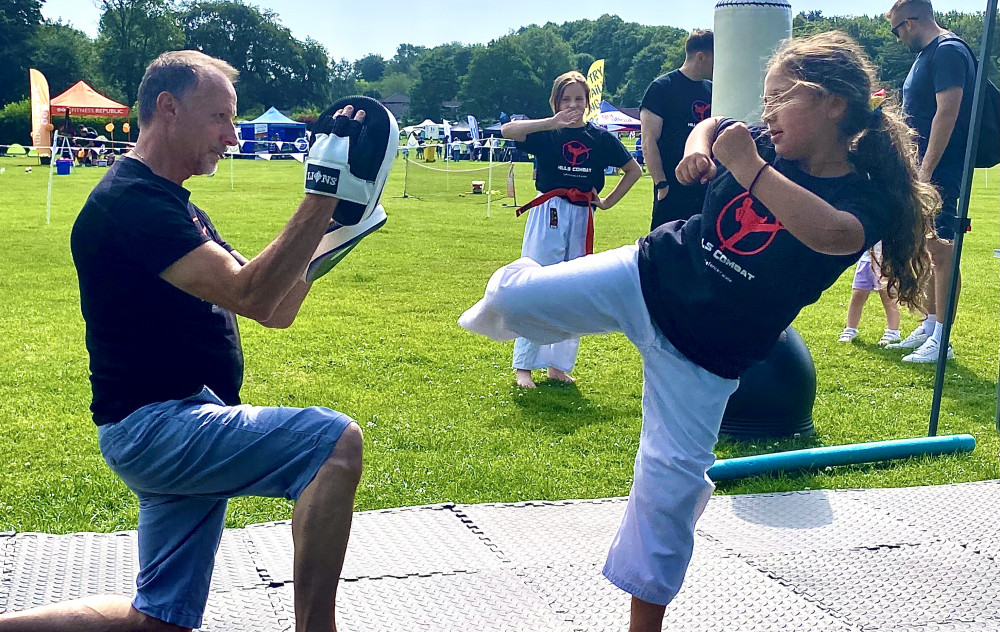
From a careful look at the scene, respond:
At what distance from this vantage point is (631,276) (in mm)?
2994

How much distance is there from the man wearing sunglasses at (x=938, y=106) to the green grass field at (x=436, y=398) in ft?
2.90

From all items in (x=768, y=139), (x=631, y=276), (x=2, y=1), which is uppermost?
(x=2, y=1)

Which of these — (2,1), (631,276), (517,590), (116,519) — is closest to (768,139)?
(631,276)

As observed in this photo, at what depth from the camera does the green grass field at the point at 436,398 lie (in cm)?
474

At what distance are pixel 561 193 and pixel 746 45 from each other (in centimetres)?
174

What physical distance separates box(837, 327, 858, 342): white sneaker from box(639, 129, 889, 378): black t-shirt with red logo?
224 inches

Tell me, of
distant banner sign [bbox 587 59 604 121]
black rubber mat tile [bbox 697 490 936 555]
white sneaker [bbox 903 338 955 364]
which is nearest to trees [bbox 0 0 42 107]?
distant banner sign [bbox 587 59 604 121]

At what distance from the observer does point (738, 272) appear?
2834 mm

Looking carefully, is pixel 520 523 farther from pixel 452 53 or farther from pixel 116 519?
pixel 452 53

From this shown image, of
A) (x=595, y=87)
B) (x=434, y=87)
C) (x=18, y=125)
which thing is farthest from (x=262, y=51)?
(x=595, y=87)

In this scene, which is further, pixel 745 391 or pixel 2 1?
pixel 2 1

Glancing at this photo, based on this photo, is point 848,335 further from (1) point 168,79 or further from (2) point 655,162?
(1) point 168,79

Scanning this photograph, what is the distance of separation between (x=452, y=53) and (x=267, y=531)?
151 metres

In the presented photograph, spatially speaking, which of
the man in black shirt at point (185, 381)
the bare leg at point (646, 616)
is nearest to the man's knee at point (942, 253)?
the bare leg at point (646, 616)
